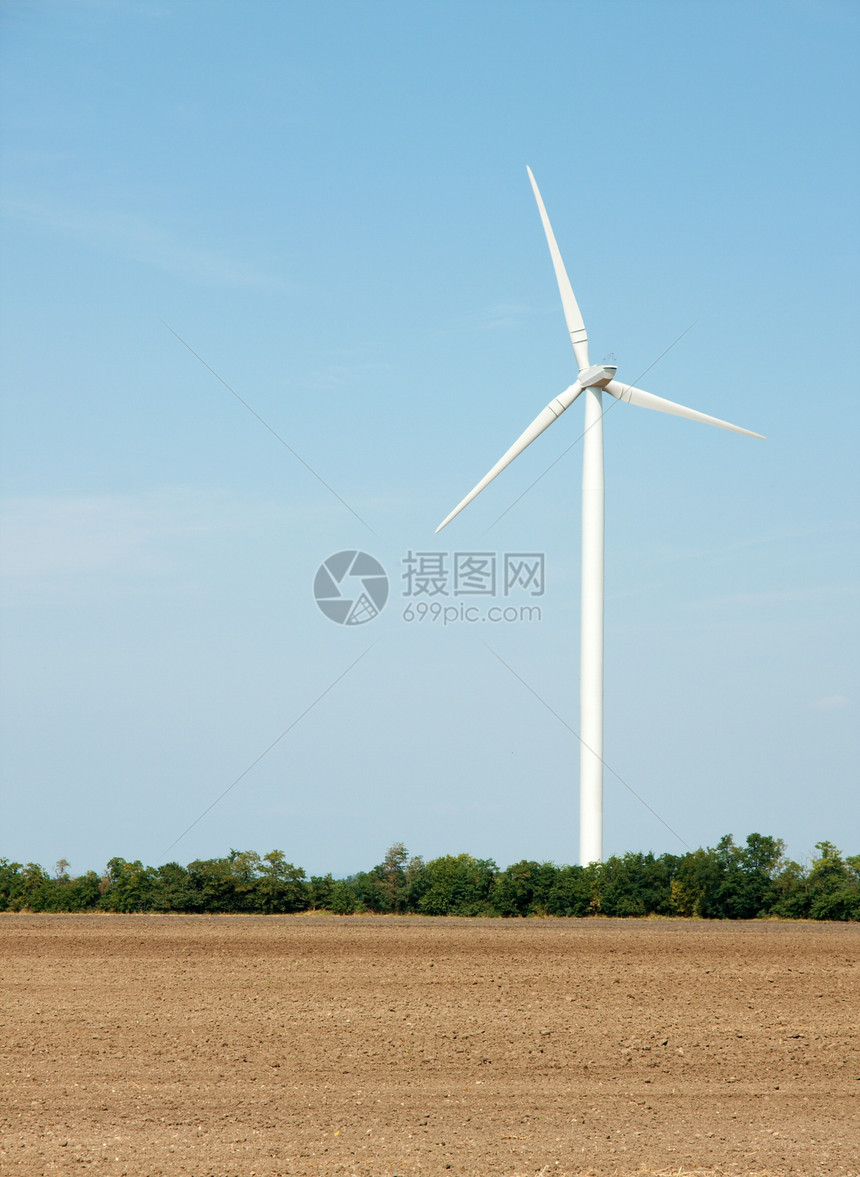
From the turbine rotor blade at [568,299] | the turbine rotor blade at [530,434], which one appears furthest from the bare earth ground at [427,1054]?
the turbine rotor blade at [568,299]

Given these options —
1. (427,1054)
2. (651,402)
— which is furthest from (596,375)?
(427,1054)

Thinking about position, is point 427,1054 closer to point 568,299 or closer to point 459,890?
point 459,890

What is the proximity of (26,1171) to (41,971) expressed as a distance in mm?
11097

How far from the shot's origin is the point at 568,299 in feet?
123

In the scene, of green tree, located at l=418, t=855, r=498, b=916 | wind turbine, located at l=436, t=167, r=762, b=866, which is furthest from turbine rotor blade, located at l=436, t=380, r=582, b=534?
green tree, located at l=418, t=855, r=498, b=916

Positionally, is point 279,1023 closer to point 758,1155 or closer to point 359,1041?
point 359,1041

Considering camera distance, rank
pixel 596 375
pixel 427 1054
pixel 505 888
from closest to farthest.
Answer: pixel 427 1054 → pixel 505 888 → pixel 596 375

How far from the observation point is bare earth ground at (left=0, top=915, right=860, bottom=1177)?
38.8ft

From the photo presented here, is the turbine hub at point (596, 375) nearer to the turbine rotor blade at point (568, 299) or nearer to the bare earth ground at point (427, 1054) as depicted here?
the turbine rotor blade at point (568, 299)

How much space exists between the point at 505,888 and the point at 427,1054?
16064mm

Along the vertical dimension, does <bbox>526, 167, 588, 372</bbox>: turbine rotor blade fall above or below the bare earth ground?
above

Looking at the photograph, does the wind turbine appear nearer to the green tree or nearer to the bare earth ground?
the green tree

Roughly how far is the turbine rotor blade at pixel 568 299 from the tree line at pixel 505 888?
619 inches

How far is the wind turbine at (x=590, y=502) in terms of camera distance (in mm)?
33562
